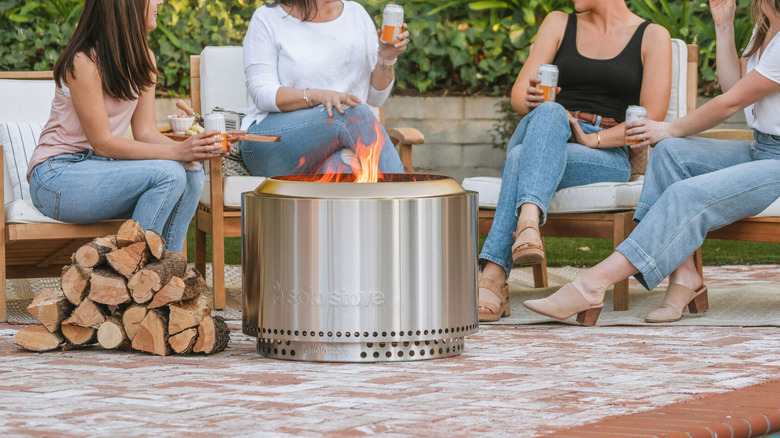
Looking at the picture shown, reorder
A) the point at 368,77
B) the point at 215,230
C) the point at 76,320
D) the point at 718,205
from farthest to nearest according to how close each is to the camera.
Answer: the point at 368,77
the point at 215,230
the point at 718,205
the point at 76,320

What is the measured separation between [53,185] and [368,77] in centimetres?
135

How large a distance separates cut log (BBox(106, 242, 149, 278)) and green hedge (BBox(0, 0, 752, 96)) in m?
4.40

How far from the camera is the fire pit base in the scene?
10.1ft

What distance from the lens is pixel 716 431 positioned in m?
2.23

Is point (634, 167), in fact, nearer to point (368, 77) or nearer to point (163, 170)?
point (368, 77)

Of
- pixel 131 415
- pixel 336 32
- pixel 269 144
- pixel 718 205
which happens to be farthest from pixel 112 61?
pixel 718 205

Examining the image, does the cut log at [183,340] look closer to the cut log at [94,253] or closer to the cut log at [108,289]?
the cut log at [108,289]

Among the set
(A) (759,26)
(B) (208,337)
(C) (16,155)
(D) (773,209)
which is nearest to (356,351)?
(B) (208,337)

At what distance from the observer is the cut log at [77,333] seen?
10.7 feet

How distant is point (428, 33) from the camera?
7.58 m

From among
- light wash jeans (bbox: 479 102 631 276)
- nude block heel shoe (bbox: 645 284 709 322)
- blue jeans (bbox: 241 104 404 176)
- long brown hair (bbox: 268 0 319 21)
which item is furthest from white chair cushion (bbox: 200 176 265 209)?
nude block heel shoe (bbox: 645 284 709 322)

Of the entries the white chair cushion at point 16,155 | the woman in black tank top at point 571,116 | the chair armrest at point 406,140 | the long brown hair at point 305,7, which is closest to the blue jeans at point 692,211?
the woman in black tank top at point 571,116

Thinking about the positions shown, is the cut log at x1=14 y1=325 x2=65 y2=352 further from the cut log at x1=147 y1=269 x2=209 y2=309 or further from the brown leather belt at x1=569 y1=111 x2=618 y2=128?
the brown leather belt at x1=569 y1=111 x2=618 y2=128

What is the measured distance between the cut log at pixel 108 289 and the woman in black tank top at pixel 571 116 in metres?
1.26
